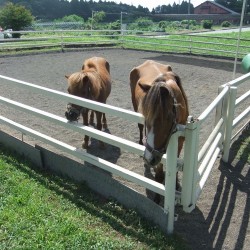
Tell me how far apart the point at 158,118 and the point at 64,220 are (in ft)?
5.00

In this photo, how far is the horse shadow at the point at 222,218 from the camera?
2.95 m

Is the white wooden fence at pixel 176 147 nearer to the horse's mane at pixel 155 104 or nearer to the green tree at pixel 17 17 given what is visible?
the horse's mane at pixel 155 104

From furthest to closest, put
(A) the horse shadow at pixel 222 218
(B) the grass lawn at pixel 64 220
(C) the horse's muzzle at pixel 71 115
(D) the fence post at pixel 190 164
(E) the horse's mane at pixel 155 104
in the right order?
1. (C) the horse's muzzle at pixel 71 115
2. (A) the horse shadow at pixel 222 218
3. (B) the grass lawn at pixel 64 220
4. (D) the fence post at pixel 190 164
5. (E) the horse's mane at pixel 155 104

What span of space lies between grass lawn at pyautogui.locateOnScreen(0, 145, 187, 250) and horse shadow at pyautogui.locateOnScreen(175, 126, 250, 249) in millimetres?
217

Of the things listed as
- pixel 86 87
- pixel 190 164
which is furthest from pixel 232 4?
pixel 190 164

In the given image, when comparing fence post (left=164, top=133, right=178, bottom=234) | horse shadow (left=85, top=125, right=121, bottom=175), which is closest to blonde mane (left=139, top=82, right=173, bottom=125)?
fence post (left=164, top=133, right=178, bottom=234)

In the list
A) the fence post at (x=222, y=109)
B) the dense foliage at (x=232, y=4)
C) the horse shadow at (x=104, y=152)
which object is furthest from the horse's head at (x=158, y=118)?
the dense foliage at (x=232, y=4)

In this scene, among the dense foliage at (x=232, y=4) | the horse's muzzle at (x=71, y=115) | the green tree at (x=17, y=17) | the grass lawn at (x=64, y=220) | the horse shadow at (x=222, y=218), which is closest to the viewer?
the grass lawn at (x=64, y=220)

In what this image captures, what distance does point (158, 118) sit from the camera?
95.7 inches

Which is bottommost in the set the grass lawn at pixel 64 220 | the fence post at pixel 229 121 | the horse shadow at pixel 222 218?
the horse shadow at pixel 222 218

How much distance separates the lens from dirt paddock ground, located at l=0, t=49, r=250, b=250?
10.2 feet

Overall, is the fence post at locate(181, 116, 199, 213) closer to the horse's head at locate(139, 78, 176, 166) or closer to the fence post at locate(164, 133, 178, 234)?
the fence post at locate(164, 133, 178, 234)

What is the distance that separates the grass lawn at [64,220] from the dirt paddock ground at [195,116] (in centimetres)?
42

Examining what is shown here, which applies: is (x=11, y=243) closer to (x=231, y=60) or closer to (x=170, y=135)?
(x=170, y=135)
